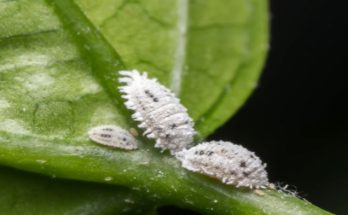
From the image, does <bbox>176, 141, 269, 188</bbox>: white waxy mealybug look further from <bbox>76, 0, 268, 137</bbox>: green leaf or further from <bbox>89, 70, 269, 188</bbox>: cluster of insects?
<bbox>76, 0, 268, 137</bbox>: green leaf

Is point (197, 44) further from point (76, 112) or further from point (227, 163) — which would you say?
point (76, 112)

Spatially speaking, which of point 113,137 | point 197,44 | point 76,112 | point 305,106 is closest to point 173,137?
point 113,137

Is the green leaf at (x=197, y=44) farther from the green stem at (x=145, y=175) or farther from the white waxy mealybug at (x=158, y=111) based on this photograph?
the green stem at (x=145, y=175)

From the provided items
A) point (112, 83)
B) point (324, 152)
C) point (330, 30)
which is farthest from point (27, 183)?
point (330, 30)

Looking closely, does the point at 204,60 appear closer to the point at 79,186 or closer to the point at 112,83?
the point at 112,83

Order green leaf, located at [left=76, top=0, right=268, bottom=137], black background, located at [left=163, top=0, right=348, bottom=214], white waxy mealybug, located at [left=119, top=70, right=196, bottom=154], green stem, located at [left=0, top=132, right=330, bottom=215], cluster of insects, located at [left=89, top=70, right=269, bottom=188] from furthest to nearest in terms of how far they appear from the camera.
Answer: black background, located at [left=163, top=0, right=348, bottom=214]
green leaf, located at [left=76, top=0, right=268, bottom=137]
white waxy mealybug, located at [left=119, top=70, right=196, bottom=154]
cluster of insects, located at [left=89, top=70, right=269, bottom=188]
green stem, located at [left=0, top=132, right=330, bottom=215]

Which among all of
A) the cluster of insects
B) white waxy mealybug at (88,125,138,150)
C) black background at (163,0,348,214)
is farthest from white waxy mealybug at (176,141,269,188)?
black background at (163,0,348,214)
